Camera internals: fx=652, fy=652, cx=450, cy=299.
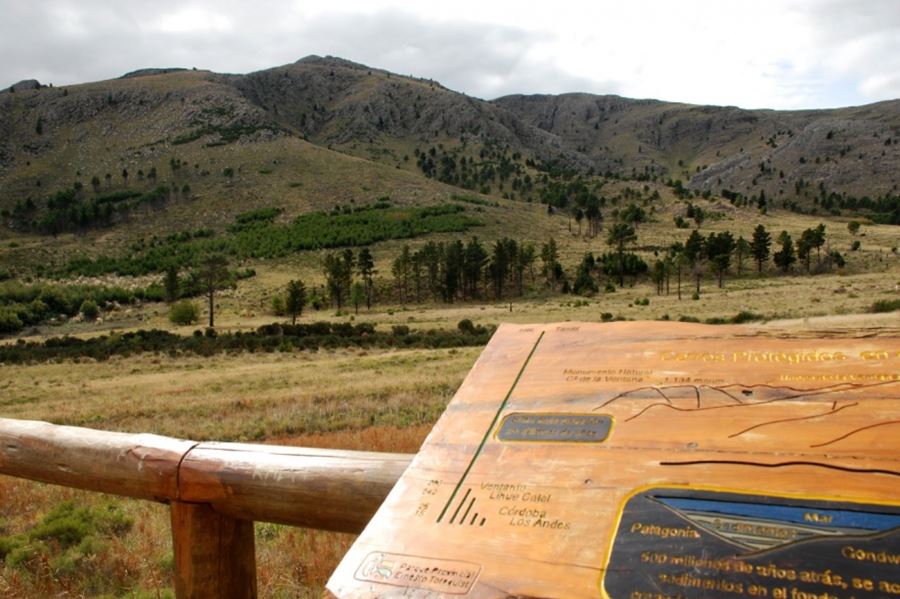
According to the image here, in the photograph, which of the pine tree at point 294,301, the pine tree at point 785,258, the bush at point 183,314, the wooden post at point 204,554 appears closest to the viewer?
the wooden post at point 204,554

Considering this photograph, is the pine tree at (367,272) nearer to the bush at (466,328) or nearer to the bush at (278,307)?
the bush at (278,307)

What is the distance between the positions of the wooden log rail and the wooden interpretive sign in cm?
62

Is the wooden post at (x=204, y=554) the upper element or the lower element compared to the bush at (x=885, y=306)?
upper

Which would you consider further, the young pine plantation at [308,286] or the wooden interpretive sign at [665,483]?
the young pine plantation at [308,286]

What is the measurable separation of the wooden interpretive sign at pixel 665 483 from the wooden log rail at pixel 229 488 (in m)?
0.62

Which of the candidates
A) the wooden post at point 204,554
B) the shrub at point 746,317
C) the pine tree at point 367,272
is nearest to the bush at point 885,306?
the shrub at point 746,317

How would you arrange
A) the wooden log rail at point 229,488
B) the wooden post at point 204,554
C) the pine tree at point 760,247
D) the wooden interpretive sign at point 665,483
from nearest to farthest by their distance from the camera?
the wooden interpretive sign at point 665,483 < the wooden log rail at point 229,488 < the wooden post at point 204,554 < the pine tree at point 760,247

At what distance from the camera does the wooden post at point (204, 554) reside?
356 cm

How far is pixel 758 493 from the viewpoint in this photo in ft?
7.09

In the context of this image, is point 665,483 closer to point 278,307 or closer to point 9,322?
point 278,307

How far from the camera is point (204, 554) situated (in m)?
3.57

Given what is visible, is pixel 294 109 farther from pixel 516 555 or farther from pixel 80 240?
pixel 516 555

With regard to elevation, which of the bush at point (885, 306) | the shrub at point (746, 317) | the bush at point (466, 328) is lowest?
the bush at point (466, 328)

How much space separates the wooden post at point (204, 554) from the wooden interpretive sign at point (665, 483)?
1538mm
